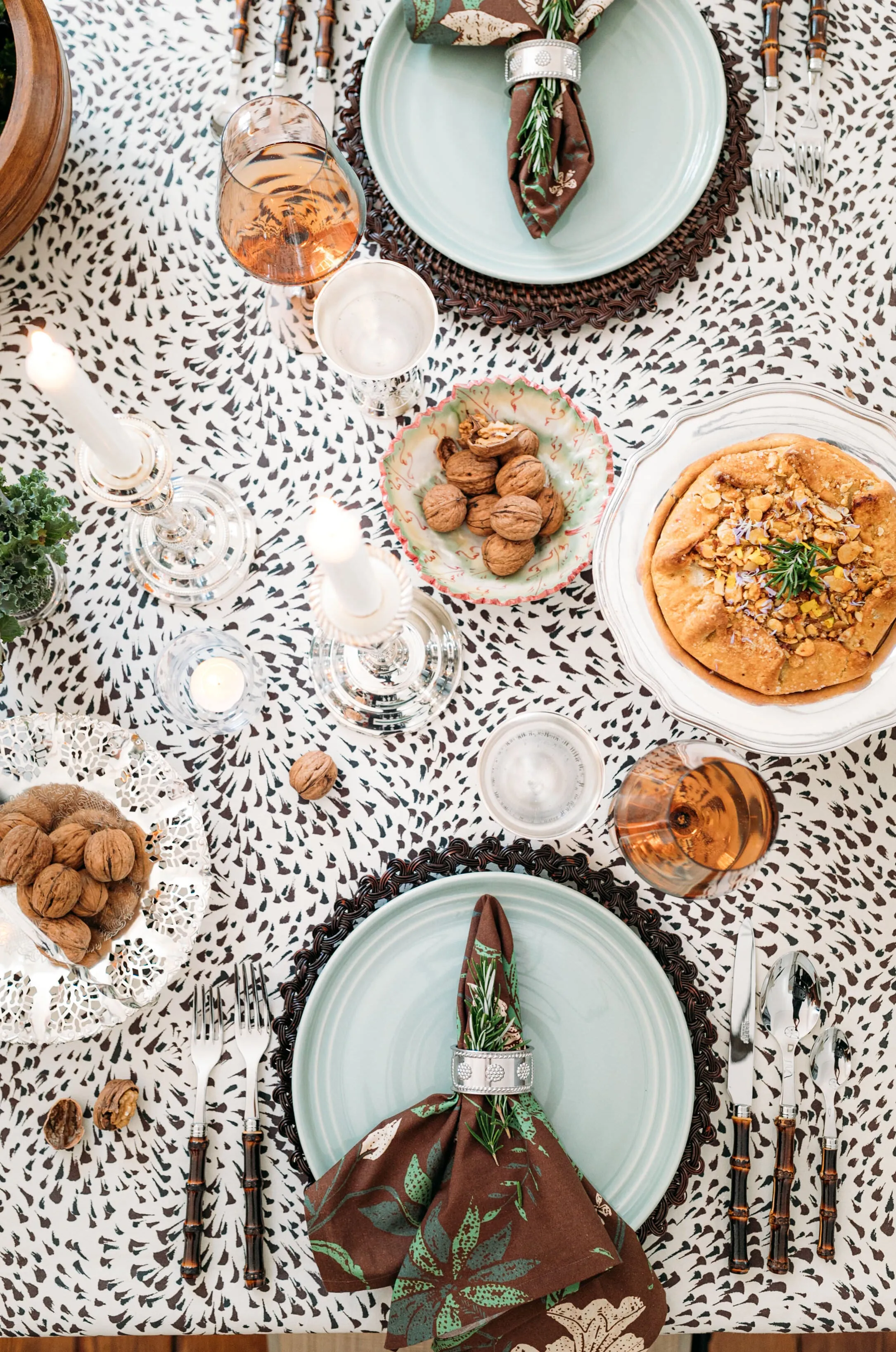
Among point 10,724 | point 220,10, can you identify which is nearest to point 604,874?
point 10,724

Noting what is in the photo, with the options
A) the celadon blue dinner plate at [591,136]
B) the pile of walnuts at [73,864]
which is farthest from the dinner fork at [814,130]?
the pile of walnuts at [73,864]

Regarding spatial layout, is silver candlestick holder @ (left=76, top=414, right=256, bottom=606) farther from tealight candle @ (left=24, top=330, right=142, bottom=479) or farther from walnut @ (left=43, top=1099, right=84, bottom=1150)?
walnut @ (left=43, top=1099, right=84, bottom=1150)

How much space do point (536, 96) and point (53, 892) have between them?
3.84 feet

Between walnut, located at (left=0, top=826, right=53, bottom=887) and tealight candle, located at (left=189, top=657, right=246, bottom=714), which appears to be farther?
tealight candle, located at (left=189, top=657, right=246, bottom=714)

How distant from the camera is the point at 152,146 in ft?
4.32

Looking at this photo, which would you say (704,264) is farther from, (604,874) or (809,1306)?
(809,1306)

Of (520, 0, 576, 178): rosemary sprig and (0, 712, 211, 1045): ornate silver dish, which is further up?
(520, 0, 576, 178): rosemary sprig

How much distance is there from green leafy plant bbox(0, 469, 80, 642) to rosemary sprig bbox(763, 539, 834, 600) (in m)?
0.86

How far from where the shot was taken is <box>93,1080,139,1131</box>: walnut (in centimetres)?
117

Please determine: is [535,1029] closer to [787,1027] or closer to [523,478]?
[787,1027]

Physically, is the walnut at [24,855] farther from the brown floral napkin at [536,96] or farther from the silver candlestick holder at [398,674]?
the brown floral napkin at [536,96]

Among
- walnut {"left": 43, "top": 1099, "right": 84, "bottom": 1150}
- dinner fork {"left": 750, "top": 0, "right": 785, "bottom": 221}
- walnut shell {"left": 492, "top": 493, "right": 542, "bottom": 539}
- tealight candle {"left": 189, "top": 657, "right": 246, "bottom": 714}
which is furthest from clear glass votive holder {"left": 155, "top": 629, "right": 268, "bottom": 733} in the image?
dinner fork {"left": 750, "top": 0, "right": 785, "bottom": 221}

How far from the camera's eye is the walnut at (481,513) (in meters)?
1.15

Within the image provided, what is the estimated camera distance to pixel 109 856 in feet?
3.69
